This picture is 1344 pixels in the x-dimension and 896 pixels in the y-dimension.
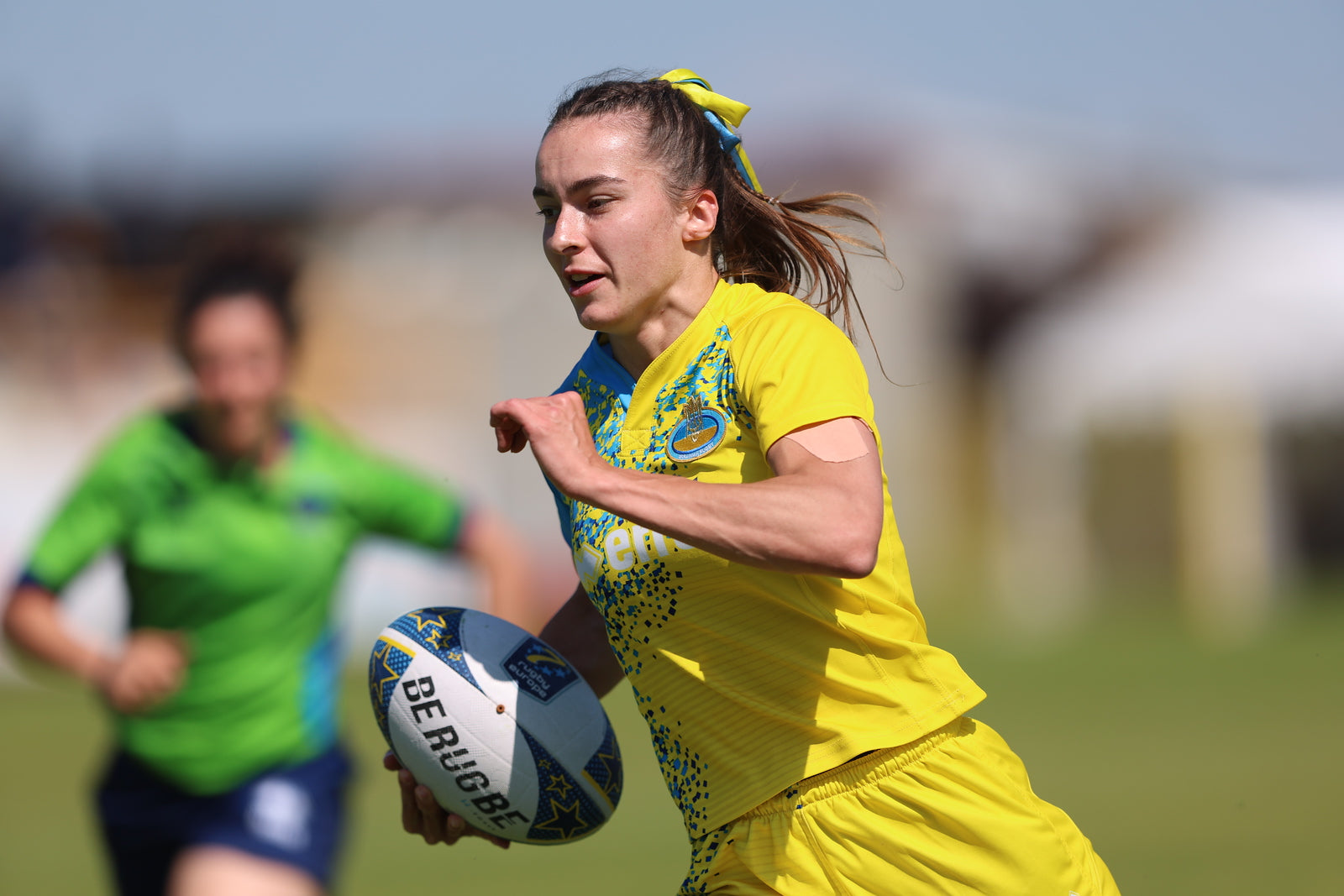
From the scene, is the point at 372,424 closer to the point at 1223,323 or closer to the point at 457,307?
the point at 457,307

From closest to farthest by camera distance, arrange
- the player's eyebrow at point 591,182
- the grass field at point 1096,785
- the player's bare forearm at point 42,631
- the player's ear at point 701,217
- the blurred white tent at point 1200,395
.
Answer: the player's eyebrow at point 591,182 < the player's ear at point 701,217 < the player's bare forearm at point 42,631 < the grass field at point 1096,785 < the blurred white tent at point 1200,395

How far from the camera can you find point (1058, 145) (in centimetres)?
3472

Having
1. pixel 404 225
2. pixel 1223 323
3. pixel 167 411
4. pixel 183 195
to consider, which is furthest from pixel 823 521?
pixel 183 195

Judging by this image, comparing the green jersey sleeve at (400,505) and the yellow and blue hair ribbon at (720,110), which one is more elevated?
the yellow and blue hair ribbon at (720,110)

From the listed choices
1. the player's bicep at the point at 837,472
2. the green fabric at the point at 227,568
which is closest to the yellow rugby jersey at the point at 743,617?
the player's bicep at the point at 837,472

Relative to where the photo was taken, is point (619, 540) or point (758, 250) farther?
point (758, 250)

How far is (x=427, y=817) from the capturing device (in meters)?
3.61

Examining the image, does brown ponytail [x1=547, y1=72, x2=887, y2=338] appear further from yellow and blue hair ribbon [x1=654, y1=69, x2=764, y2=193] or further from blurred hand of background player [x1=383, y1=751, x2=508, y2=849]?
blurred hand of background player [x1=383, y1=751, x2=508, y2=849]

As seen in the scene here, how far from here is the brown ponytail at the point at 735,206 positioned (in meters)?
3.31

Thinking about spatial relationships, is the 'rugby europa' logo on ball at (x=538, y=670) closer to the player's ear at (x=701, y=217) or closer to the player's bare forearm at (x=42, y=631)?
the player's ear at (x=701, y=217)

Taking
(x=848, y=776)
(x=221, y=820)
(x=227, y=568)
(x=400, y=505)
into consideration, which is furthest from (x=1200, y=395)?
(x=848, y=776)

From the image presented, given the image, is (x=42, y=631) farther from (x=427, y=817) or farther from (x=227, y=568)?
(x=427, y=817)

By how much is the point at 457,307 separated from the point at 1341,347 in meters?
14.6

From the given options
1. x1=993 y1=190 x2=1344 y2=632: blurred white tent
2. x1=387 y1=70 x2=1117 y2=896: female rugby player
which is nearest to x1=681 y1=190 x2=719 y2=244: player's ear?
x1=387 y1=70 x2=1117 y2=896: female rugby player
